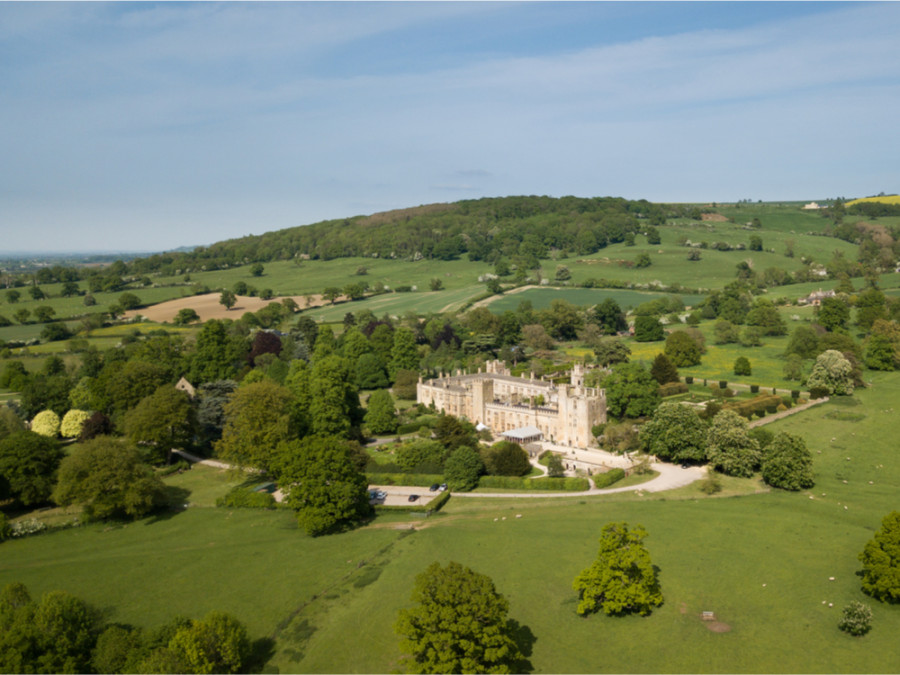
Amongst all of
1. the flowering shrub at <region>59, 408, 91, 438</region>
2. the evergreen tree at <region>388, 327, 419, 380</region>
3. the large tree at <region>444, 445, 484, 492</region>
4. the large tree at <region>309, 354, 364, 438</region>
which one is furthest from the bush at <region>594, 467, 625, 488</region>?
the flowering shrub at <region>59, 408, 91, 438</region>

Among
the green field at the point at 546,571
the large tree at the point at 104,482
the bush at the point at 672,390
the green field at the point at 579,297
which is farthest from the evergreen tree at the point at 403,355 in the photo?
the large tree at the point at 104,482

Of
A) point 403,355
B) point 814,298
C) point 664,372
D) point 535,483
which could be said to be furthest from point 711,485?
point 814,298

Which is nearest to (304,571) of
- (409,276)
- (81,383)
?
(81,383)

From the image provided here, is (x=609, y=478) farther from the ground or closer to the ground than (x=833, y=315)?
closer to the ground

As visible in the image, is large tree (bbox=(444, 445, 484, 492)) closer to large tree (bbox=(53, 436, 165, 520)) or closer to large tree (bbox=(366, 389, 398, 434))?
large tree (bbox=(366, 389, 398, 434))

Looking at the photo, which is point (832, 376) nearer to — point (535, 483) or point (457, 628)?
point (535, 483)

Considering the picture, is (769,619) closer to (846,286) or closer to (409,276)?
(846,286)

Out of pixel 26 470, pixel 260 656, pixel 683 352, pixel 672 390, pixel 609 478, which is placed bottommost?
pixel 260 656
